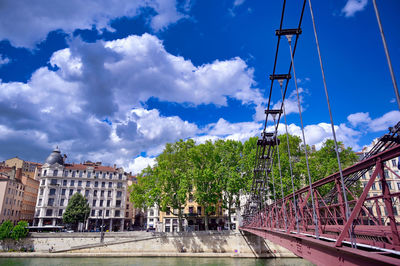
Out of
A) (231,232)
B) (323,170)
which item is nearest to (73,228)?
(231,232)

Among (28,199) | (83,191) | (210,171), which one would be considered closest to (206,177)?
(210,171)

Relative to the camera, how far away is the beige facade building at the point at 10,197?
45.6m

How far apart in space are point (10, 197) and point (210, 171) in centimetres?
3829

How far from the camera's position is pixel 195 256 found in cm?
3166

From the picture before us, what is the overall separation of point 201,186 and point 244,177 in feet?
19.5

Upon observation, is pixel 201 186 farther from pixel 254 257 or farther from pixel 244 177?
pixel 254 257

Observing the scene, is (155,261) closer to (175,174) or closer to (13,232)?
(175,174)

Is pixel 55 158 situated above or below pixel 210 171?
above

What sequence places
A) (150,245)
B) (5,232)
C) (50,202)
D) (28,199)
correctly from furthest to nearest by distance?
1. (28,199)
2. (50,202)
3. (5,232)
4. (150,245)

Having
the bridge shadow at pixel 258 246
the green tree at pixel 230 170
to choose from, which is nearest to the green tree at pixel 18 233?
the green tree at pixel 230 170

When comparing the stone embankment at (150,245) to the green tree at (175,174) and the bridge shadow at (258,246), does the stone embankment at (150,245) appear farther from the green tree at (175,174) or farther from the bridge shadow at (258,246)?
the green tree at (175,174)

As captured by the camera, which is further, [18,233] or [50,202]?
[50,202]

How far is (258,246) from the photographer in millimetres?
32156

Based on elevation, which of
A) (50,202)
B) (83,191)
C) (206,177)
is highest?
(83,191)
